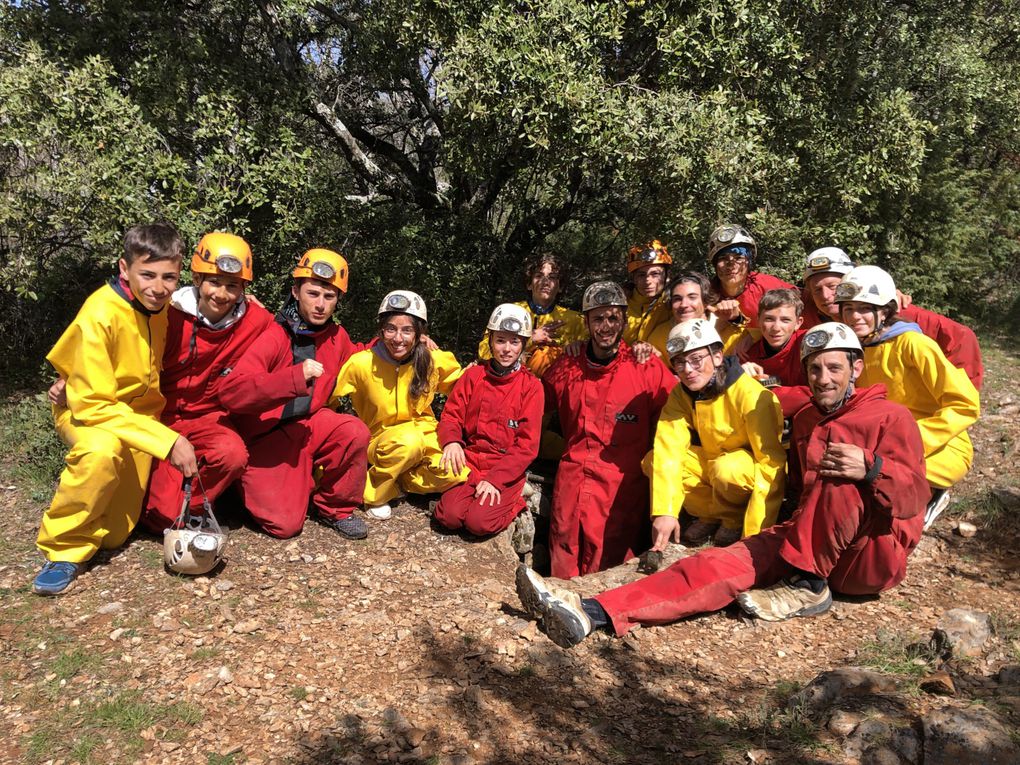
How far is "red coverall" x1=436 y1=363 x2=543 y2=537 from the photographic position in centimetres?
553

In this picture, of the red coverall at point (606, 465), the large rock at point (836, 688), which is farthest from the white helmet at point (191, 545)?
the large rock at point (836, 688)

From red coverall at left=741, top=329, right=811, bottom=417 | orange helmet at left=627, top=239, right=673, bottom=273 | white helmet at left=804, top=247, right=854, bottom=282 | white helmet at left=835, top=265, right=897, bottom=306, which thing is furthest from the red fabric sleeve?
white helmet at left=804, top=247, right=854, bottom=282

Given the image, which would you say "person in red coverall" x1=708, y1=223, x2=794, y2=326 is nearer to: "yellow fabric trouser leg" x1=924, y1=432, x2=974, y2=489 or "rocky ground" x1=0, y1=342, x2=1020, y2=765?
"yellow fabric trouser leg" x1=924, y1=432, x2=974, y2=489

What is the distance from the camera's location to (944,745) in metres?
2.87

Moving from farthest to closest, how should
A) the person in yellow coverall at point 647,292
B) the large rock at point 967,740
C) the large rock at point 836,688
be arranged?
the person in yellow coverall at point 647,292 → the large rock at point 836,688 → the large rock at point 967,740

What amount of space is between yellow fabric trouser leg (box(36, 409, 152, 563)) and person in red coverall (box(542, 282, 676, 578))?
2907 mm

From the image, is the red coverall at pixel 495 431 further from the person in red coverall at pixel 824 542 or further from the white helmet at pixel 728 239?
the white helmet at pixel 728 239

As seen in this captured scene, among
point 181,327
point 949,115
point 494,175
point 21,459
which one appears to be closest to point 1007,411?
point 949,115

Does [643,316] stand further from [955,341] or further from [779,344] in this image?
[955,341]

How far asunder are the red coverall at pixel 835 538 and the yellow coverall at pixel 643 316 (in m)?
1.99

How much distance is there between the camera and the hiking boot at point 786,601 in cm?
418

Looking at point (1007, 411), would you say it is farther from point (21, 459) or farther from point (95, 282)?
point (95, 282)

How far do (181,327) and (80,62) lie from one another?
3197mm

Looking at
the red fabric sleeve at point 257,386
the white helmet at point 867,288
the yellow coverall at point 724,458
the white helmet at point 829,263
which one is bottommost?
the yellow coverall at point 724,458
